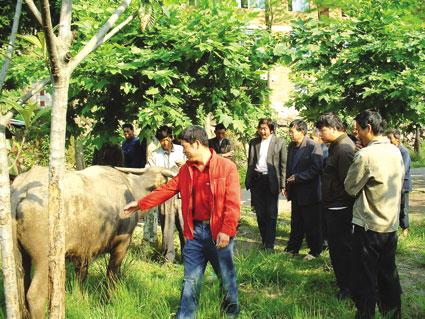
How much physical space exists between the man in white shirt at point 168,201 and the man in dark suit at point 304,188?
5.77 feet

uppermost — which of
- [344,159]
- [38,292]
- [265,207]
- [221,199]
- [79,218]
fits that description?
[344,159]

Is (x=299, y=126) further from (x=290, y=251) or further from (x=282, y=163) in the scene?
(x=290, y=251)

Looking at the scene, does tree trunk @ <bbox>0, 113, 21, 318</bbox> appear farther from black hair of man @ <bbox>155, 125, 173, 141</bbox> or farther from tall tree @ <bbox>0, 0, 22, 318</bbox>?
black hair of man @ <bbox>155, 125, 173, 141</bbox>

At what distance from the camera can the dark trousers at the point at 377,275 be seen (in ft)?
14.4

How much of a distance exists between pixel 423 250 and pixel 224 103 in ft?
12.5

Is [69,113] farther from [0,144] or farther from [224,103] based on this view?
[0,144]

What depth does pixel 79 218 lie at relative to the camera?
4.84 metres

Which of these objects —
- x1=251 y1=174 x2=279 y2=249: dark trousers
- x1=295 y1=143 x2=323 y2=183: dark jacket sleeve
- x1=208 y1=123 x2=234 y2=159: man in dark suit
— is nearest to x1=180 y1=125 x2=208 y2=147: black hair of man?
x1=295 y1=143 x2=323 y2=183: dark jacket sleeve

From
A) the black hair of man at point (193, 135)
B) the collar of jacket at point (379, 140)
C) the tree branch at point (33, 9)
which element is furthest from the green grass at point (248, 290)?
the tree branch at point (33, 9)

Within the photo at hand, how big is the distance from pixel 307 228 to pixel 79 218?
12.2 feet

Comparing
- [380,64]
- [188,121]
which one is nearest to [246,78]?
[188,121]

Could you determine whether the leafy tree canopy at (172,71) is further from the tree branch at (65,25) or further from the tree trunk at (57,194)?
the tree trunk at (57,194)

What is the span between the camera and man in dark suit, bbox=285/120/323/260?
23.9 ft

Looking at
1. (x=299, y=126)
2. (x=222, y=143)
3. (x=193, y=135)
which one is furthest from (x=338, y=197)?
(x=222, y=143)
